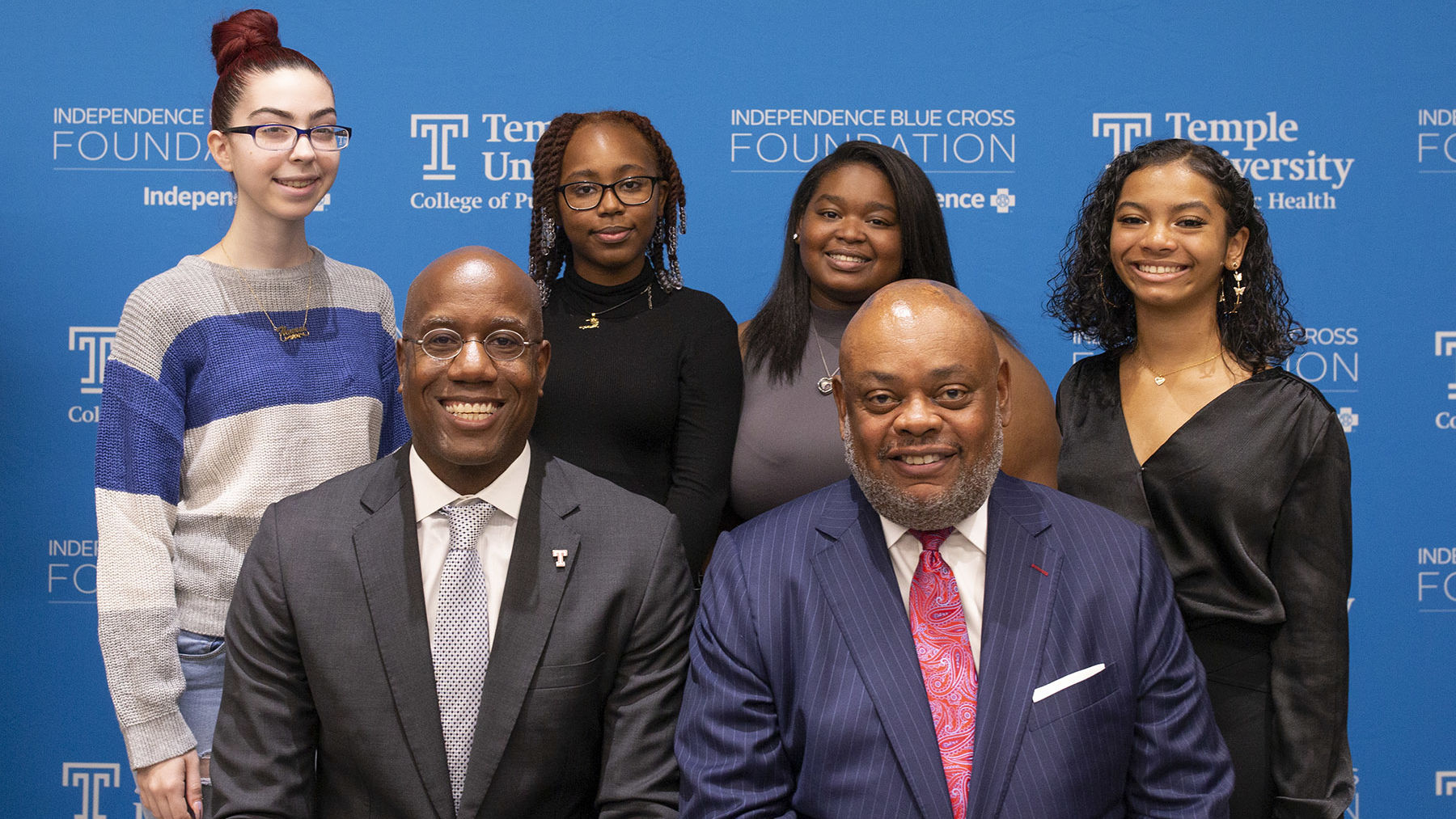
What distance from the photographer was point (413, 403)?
2.05 m

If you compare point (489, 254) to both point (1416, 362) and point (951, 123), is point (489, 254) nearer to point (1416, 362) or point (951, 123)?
point (951, 123)

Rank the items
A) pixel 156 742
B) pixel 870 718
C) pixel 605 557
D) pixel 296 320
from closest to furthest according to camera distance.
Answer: pixel 870 718 → pixel 605 557 → pixel 156 742 → pixel 296 320

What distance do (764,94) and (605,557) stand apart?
82.1 inches

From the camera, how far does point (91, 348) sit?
3.77 m

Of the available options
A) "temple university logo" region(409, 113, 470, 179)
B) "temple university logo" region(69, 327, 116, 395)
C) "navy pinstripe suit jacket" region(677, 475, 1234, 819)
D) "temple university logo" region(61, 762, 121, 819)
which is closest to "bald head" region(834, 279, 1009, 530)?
"navy pinstripe suit jacket" region(677, 475, 1234, 819)

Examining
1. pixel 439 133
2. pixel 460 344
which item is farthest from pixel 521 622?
pixel 439 133

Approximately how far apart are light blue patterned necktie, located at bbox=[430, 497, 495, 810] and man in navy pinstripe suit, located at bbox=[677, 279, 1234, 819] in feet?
1.20

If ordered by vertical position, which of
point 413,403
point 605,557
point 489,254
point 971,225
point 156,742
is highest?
point 971,225

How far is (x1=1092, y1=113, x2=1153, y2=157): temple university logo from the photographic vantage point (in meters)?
3.69

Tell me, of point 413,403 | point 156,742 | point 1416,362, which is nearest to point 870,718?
point 413,403

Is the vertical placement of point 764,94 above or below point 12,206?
above

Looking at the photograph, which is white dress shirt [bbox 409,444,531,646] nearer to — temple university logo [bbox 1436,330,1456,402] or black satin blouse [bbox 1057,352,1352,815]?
black satin blouse [bbox 1057,352,1352,815]

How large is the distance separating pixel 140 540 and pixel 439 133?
1.81 m

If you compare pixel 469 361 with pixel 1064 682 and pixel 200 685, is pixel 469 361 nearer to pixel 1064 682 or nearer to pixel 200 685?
pixel 200 685
